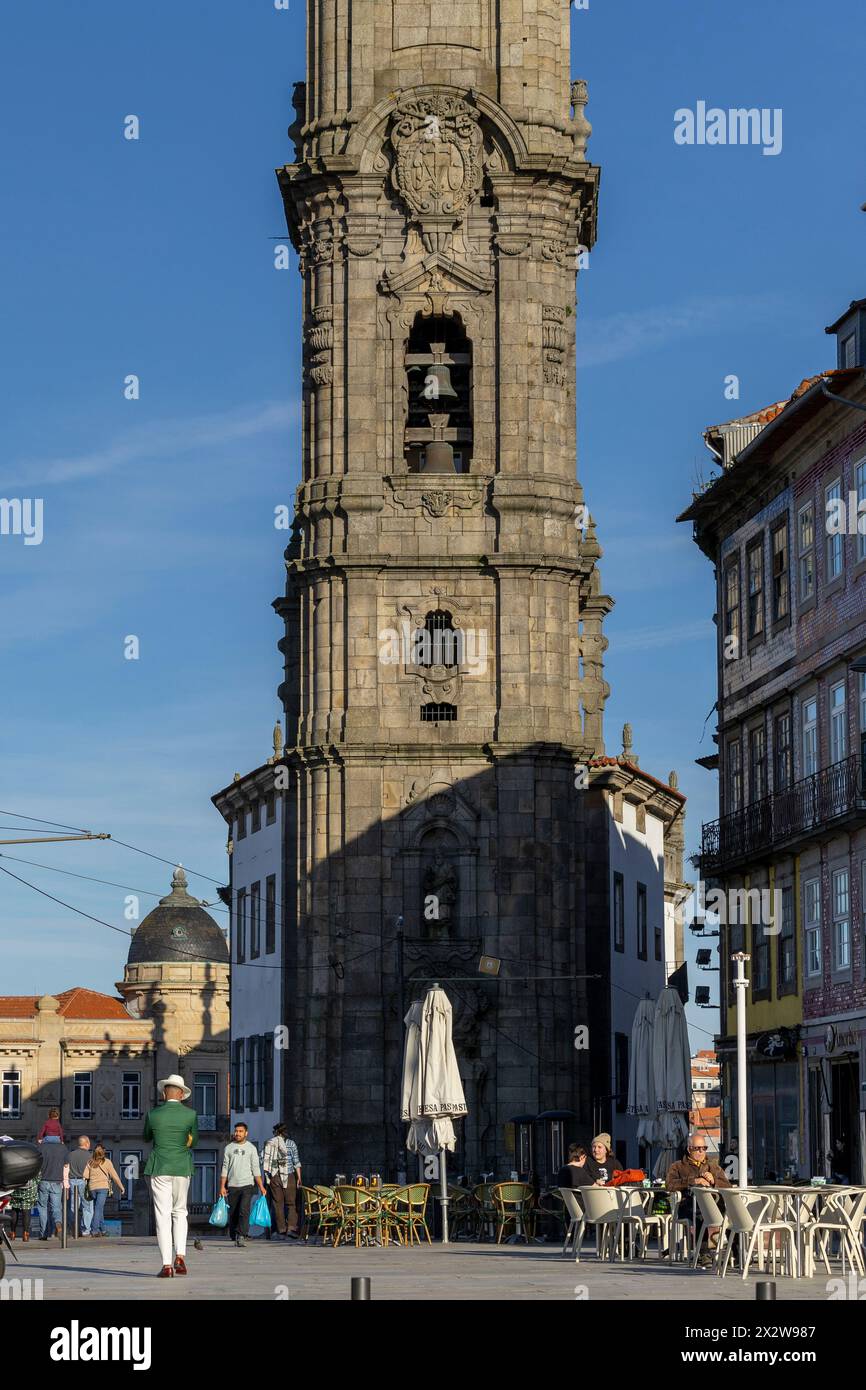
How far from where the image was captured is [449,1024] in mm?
41344

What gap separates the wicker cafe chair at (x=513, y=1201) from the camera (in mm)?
37844

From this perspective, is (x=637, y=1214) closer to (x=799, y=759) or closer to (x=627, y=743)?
(x=799, y=759)

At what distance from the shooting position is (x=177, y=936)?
12762 centimetres

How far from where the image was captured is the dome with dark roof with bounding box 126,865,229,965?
414 feet

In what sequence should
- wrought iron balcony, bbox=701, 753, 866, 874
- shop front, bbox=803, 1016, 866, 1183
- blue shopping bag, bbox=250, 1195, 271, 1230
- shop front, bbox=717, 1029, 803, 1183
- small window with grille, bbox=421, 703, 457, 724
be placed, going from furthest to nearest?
small window with grille, bbox=421, 703, 457, 724, shop front, bbox=717, 1029, 803, 1183, wrought iron balcony, bbox=701, 753, 866, 874, shop front, bbox=803, 1016, 866, 1183, blue shopping bag, bbox=250, 1195, 271, 1230

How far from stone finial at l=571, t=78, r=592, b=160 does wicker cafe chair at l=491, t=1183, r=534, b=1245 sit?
93.2ft

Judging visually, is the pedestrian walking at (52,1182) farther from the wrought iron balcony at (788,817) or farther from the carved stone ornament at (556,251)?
the carved stone ornament at (556,251)

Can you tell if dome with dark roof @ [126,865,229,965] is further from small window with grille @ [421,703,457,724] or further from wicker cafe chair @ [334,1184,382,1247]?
wicker cafe chair @ [334,1184,382,1247]

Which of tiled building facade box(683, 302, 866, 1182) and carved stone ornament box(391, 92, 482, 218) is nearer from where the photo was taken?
tiled building facade box(683, 302, 866, 1182)

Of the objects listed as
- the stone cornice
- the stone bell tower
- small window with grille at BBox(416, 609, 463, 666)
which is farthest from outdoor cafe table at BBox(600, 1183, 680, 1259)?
the stone cornice

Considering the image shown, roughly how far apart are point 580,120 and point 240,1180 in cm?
3141

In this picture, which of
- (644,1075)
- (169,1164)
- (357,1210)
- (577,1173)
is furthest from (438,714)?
(169,1164)
